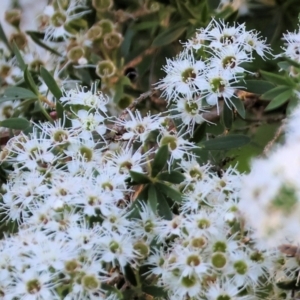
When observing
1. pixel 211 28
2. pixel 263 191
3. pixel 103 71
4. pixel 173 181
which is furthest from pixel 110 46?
pixel 263 191

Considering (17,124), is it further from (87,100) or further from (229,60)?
(229,60)

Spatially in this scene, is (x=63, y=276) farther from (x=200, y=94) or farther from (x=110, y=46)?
(x=110, y=46)

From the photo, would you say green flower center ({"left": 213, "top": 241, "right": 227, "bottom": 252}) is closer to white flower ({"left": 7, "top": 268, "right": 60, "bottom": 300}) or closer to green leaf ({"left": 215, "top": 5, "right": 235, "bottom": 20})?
white flower ({"left": 7, "top": 268, "right": 60, "bottom": 300})

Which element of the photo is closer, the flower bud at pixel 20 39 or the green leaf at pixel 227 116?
the green leaf at pixel 227 116

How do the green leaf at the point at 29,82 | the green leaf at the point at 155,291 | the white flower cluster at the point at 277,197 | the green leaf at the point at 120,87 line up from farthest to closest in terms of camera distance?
1. the green leaf at the point at 120,87
2. the green leaf at the point at 29,82
3. the green leaf at the point at 155,291
4. the white flower cluster at the point at 277,197

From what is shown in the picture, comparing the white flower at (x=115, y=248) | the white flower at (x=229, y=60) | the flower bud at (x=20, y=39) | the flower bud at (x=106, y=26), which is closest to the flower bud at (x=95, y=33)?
the flower bud at (x=106, y=26)

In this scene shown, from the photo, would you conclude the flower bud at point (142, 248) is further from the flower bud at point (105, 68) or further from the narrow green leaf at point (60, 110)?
the flower bud at point (105, 68)
